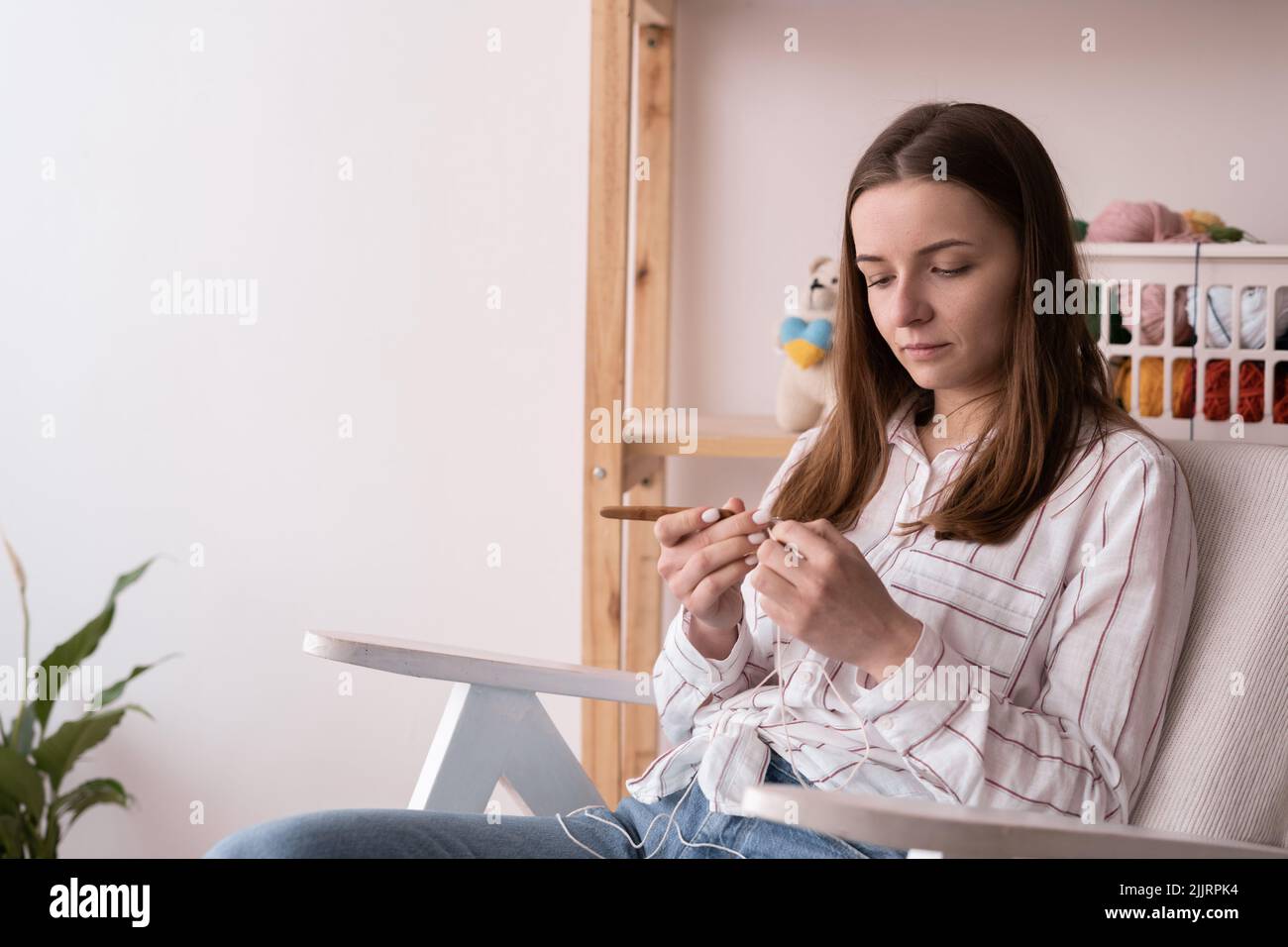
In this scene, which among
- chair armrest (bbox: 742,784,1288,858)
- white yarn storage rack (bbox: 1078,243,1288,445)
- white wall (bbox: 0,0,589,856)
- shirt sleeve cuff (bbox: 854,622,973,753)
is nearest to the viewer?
chair armrest (bbox: 742,784,1288,858)

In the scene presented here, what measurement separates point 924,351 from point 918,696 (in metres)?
0.28

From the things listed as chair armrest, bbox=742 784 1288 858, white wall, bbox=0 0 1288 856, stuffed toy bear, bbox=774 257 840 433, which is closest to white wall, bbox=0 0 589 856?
white wall, bbox=0 0 1288 856

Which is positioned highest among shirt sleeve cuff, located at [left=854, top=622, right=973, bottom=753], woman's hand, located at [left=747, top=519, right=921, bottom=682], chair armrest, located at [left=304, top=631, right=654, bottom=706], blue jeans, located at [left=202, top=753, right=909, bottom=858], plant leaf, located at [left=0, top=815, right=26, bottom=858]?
woman's hand, located at [left=747, top=519, right=921, bottom=682]

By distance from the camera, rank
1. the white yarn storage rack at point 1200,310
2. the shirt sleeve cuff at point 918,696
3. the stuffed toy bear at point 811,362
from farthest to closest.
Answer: the stuffed toy bear at point 811,362, the white yarn storage rack at point 1200,310, the shirt sleeve cuff at point 918,696

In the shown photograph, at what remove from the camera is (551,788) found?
1065 millimetres

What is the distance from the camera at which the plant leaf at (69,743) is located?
164 cm

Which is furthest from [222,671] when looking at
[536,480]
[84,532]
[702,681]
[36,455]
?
[702,681]

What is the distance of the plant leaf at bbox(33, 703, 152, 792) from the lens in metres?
1.64

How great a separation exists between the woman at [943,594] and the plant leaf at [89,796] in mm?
1010

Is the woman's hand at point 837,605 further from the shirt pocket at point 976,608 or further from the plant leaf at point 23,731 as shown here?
the plant leaf at point 23,731

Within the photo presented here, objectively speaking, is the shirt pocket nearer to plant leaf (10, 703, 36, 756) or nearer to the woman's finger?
the woman's finger

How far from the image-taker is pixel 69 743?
1644 mm

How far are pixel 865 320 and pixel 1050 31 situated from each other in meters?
0.68

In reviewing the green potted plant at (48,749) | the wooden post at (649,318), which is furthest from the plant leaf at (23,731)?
the wooden post at (649,318)
